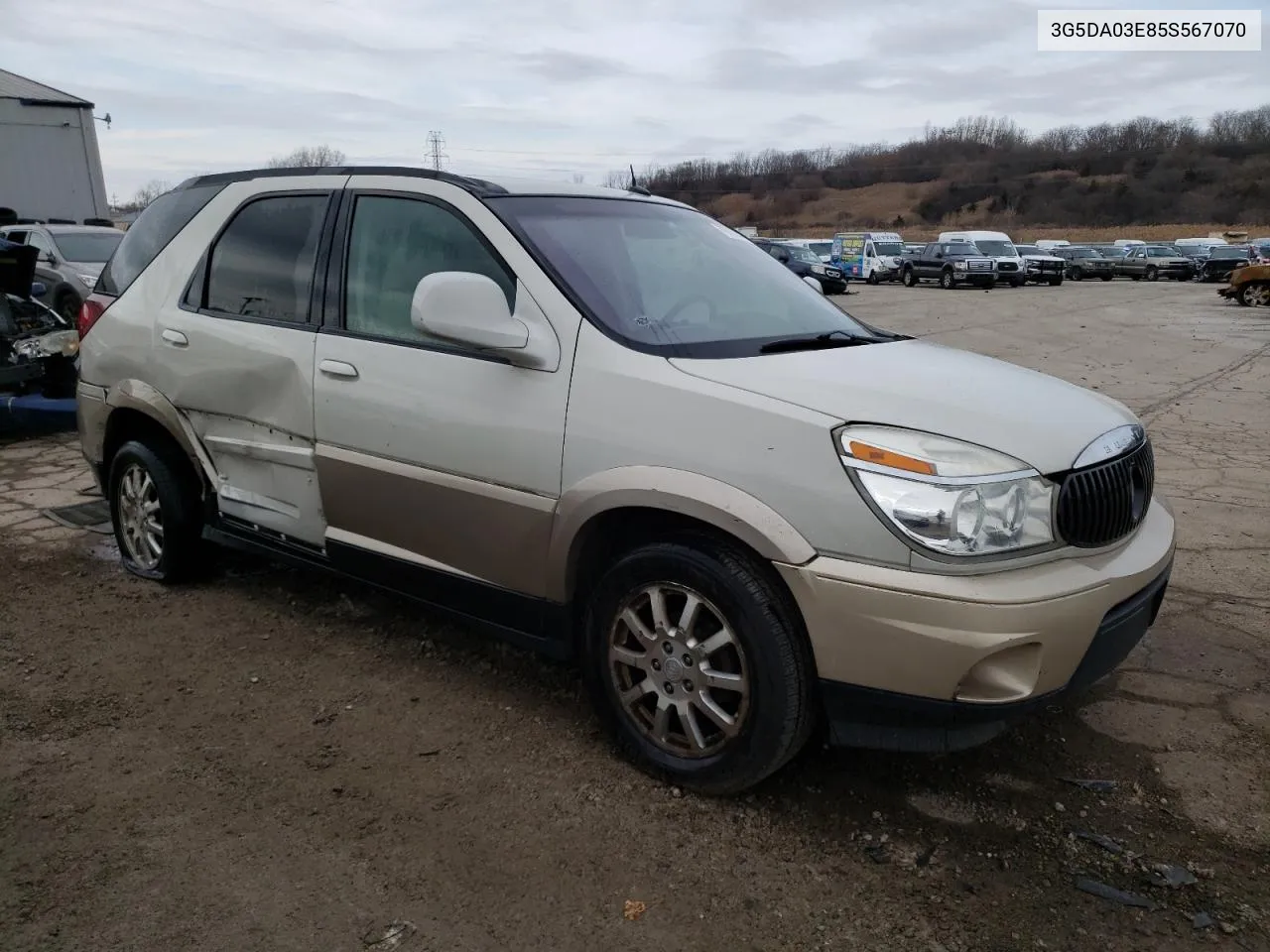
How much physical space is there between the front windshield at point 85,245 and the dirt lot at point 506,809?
11.0 meters

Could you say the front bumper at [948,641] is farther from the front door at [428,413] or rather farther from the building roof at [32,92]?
the building roof at [32,92]

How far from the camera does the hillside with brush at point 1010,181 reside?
84.9 meters

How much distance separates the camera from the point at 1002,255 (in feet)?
106

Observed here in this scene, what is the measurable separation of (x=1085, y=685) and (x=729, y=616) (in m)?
0.95

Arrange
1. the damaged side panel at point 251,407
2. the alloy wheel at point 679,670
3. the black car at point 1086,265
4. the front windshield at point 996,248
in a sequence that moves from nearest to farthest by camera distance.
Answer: the alloy wheel at point 679,670
the damaged side panel at point 251,407
the front windshield at point 996,248
the black car at point 1086,265

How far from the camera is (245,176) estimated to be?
13.0ft

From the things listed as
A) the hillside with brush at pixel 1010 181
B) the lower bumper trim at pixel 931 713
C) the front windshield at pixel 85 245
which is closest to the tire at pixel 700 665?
the lower bumper trim at pixel 931 713

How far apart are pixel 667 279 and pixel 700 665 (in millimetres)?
1336

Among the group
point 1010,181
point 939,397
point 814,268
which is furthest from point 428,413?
point 1010,181

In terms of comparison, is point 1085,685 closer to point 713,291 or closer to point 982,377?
point 982,377

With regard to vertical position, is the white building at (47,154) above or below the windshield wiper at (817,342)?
above

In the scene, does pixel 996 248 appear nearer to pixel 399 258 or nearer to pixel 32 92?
pixel 32 92

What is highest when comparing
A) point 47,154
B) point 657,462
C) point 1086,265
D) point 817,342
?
point 47,154

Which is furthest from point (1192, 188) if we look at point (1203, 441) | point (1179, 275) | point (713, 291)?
point (713, 291)
